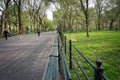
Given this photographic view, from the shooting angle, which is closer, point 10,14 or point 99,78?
point 99,78

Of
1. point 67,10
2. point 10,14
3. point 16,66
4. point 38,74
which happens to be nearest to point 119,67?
point 38,74

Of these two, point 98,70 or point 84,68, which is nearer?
point 98,70

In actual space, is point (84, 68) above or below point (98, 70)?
below

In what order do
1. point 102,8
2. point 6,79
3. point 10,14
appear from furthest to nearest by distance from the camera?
point 102,8
point 10,14
point 6,79

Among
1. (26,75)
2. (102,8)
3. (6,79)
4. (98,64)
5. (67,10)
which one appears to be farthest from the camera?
(102,8)

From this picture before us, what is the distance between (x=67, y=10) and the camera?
229ft

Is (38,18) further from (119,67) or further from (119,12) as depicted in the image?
(119,67)

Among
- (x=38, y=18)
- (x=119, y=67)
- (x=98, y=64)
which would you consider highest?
(x=38, y=18)

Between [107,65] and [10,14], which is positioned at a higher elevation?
[10,14]

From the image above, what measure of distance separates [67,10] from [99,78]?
221ft

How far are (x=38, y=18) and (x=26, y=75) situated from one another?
314ft

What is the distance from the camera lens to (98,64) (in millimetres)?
3051

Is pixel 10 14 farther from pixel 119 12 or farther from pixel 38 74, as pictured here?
pixel 38 74

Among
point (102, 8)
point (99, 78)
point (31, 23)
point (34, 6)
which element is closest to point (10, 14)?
point (34, 6)
